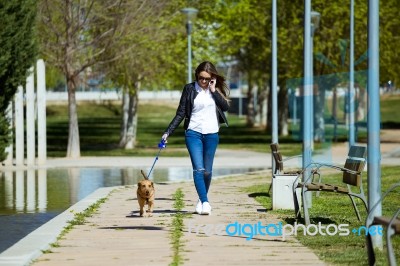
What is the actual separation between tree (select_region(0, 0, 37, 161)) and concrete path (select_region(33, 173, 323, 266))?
11192 millimetres

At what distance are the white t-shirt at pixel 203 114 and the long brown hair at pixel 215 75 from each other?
0.59ft

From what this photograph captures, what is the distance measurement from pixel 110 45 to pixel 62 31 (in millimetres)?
1527

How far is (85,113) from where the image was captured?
10312cm

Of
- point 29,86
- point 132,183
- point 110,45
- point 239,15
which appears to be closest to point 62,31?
point 110,45

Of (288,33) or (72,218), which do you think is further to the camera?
(288,33)

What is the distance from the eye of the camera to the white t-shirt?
15430 millimetres

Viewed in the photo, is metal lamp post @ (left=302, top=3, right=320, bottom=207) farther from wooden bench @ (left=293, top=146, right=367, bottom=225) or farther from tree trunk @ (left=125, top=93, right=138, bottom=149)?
tree trunk @ (left=125, top=93, right=138, bottom=149)

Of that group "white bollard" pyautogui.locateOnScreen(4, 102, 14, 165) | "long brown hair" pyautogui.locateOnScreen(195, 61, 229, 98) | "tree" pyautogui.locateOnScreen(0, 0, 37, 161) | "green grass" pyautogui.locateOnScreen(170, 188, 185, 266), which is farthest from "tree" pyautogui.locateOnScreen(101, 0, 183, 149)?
"long brown hair" pyautogui.locateOnScreen(195, 61, 229, 98)

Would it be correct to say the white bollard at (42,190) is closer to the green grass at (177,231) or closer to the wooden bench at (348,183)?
the green grass at (177,231)

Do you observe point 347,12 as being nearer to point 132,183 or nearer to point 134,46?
point 134,46

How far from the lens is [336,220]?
48.5 feet

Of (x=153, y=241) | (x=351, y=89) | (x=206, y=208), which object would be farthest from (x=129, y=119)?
(x=153, y=241)

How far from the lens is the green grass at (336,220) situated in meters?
11.0

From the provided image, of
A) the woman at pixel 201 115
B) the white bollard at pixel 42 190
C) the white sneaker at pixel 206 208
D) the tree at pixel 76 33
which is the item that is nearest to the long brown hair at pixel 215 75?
the woman at pixel 201 115
